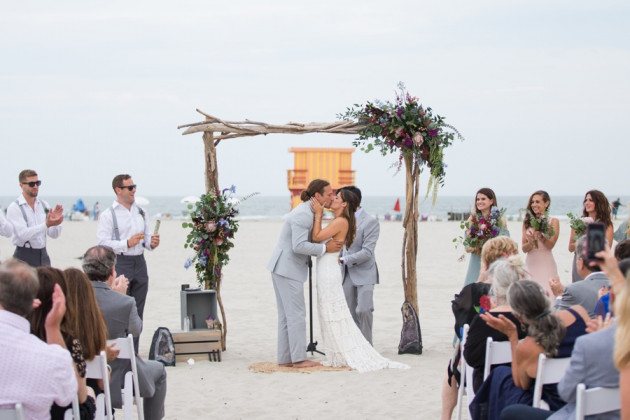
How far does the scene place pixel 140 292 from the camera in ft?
33.2

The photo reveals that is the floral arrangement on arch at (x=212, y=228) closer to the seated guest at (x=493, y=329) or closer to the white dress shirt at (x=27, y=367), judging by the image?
the seated guest at (x=493, y=329)

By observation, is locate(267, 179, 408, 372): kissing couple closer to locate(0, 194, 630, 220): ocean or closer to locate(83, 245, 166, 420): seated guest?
locate(83, 245, 166, 420): seated guest

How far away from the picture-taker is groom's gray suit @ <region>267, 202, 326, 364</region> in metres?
9.43

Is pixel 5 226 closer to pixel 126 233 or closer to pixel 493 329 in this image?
pixel 126 233

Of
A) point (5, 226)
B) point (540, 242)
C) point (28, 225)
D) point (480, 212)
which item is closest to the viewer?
point (5, 226)

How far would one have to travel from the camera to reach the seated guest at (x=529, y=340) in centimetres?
502

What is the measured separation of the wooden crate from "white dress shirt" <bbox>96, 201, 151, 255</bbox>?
0.98 meters

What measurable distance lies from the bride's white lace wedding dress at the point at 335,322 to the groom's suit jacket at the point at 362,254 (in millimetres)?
508

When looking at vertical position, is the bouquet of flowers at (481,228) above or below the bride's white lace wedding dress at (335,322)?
above

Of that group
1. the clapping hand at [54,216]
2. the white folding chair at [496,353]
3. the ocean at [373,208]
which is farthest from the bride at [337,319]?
the ocean at [373,208]

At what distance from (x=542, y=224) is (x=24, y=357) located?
6.71 meters

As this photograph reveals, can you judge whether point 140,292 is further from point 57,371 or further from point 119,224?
point 57,371

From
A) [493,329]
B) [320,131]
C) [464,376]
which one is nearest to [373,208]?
[320,131]

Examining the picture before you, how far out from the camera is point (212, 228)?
10391 mm
